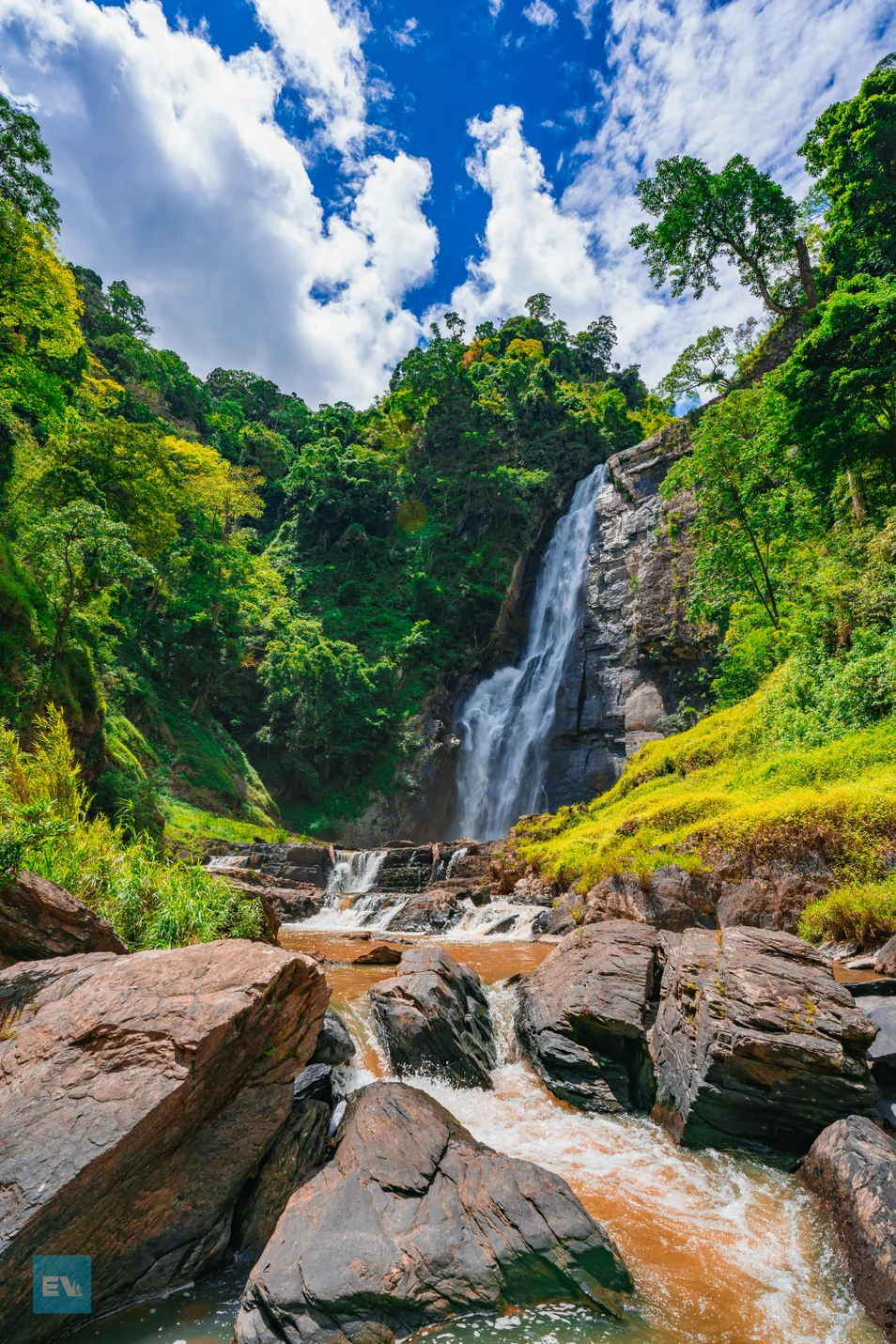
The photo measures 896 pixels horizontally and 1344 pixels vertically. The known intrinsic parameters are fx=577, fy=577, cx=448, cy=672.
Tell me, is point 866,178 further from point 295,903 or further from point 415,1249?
point 295,903

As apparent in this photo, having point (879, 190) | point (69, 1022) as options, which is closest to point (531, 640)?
point (879, 190)

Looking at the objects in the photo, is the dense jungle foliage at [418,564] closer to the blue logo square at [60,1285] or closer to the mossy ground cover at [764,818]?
Answer: the mossy ground cover at [764,818]

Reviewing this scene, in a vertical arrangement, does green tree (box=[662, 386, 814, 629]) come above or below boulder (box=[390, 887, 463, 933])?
above

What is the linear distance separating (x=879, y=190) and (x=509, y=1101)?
21410 mm

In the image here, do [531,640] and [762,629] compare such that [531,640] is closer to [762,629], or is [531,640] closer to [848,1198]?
[762,629]

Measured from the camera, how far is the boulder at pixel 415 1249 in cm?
286

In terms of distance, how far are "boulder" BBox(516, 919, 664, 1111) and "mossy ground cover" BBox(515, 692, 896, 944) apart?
2479 mm

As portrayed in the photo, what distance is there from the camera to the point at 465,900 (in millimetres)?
15742

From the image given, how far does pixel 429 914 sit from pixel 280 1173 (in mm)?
11571

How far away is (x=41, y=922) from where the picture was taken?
4746 millimetres

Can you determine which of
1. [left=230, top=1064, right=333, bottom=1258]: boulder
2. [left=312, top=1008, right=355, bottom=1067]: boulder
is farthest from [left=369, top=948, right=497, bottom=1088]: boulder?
[left=230, top=1064, right=333, bottom=1258]: boulder

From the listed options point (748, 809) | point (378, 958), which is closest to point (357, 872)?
point (378, 958)

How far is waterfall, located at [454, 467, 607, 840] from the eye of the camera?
2870cm

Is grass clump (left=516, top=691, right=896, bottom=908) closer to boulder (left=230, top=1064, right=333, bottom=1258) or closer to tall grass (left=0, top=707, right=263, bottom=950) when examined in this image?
boulder (left=230, top=1064, right=333, bottom=1258)
